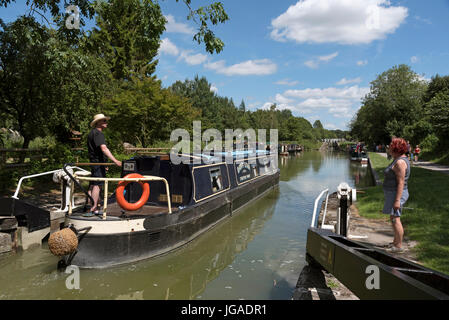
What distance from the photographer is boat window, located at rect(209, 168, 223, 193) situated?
8.70 m

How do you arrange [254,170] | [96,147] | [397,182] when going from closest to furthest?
[397,182] < [96,147] < [254,170]

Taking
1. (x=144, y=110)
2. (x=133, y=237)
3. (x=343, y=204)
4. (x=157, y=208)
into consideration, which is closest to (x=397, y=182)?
(x=343, y=204)

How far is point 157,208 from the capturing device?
23.3ft

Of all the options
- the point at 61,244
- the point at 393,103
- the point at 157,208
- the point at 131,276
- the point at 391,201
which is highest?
the point at 393,103

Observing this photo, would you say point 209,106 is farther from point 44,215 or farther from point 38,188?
point 44,215

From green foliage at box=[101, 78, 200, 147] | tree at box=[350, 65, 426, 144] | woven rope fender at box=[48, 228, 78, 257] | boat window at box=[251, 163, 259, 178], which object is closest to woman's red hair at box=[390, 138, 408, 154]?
woven rope fender at box=[48, 228, 78, 257]

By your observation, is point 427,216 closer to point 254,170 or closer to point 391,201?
point 391,201

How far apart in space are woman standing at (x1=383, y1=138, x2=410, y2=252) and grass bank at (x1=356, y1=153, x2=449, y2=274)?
64 cm

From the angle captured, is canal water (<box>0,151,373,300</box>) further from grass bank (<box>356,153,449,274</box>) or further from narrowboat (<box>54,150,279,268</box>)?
grass bank (<box>356,153,449,274</box>)

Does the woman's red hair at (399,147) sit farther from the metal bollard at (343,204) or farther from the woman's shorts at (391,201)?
the metal bollard at (343,204)

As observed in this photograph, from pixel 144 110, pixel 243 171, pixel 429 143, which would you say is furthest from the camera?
pixel 429 143

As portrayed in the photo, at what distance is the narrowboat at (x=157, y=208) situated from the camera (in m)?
5.39

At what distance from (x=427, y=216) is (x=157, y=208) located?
6267mm

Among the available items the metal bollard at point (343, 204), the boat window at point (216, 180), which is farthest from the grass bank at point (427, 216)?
the boat window at point (216, 180)
